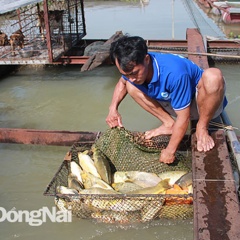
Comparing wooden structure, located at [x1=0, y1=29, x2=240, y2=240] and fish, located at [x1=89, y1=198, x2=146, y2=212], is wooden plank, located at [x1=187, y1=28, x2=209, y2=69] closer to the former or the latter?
wooden structure, located at [x1=0, y1=29, x2=240, y2=240]

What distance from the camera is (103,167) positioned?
3906 mm

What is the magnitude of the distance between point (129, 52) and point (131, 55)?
3 cm

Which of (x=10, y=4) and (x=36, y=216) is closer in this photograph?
(x=36, y=216)

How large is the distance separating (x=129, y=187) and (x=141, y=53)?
4.87 feet

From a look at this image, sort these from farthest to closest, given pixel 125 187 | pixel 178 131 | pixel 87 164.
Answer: pixel 87 164, pixel 125 187, pixel 178 131

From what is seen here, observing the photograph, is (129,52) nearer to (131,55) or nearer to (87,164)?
(131,55)

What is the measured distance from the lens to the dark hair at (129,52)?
294 centimetres

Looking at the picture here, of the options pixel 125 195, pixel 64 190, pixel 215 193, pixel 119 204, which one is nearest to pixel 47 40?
pixel 64 190

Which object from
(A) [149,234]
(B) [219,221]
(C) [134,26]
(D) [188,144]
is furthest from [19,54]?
(C) [134,26]

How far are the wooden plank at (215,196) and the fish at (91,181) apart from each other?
1024 millimetres

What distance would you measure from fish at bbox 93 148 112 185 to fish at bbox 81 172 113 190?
96mm

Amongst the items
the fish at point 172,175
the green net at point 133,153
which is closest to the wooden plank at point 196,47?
the green net at point 133,153

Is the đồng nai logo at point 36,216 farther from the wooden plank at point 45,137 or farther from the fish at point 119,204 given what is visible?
the wooden plank at point 45,137

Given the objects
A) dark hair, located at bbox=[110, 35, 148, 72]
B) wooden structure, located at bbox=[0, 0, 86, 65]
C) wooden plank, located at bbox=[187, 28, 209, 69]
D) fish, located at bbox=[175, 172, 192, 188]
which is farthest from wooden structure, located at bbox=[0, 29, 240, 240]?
wooden structure, located at bbox=[0, 0, 86, 65]
